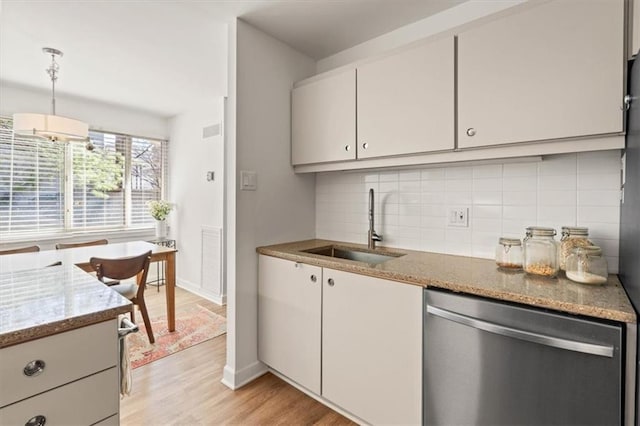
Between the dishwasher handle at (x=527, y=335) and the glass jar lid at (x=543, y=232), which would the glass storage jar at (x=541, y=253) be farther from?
the dishwasher handle at (x=527, y=335)

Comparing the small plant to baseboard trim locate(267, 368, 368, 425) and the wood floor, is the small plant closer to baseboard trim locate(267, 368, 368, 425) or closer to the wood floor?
the wood floor

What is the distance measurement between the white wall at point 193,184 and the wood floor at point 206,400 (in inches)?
63.4

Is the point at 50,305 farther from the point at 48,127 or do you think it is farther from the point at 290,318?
the point at 48,127

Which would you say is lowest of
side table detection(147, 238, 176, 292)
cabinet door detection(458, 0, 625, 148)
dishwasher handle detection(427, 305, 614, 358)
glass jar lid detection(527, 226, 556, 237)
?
side table detection(147, 238, 176, 292)

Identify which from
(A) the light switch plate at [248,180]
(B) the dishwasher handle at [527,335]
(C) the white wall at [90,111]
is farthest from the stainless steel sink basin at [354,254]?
(C) the white wall at [90,111]

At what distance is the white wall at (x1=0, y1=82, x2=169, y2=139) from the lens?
3195 mm

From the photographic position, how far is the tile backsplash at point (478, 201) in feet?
4.68

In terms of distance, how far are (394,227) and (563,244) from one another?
936mm

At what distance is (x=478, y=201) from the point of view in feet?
5.78

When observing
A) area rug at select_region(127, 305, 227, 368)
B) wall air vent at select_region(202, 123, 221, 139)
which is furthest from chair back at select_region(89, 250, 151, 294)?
wall air vent at select_region(202, 123, 221, 139)

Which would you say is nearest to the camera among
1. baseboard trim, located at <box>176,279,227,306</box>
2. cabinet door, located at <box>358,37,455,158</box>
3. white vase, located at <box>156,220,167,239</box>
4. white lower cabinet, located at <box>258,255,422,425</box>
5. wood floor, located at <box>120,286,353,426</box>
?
white lower cabinet, located at <box>258,255,422,425</box>

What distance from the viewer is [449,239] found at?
1.87 m

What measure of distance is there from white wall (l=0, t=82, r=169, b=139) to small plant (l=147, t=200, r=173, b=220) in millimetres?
961

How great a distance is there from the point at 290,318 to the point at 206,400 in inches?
27.0
